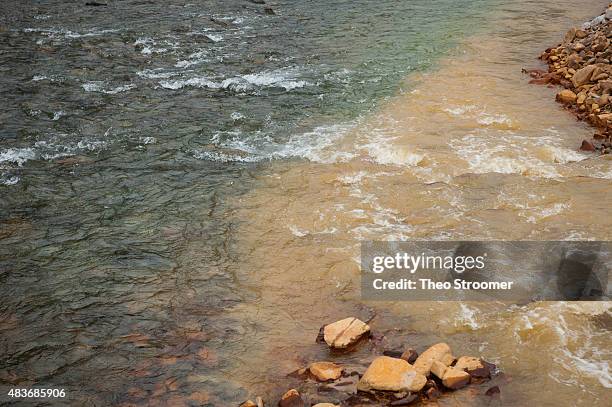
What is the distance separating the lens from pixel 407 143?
909 cm

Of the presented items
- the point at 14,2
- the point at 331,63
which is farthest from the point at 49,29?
the point at 331,63

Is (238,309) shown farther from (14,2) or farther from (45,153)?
(14,2)

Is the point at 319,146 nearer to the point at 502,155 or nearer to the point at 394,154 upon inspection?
the point at 394,154

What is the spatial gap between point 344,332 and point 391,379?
769mm

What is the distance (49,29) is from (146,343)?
458 inches

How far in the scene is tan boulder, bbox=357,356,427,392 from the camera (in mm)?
4695

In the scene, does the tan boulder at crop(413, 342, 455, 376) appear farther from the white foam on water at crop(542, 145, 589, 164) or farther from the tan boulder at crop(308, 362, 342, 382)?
the white foam on water at crop(542, 145, 589, 164)

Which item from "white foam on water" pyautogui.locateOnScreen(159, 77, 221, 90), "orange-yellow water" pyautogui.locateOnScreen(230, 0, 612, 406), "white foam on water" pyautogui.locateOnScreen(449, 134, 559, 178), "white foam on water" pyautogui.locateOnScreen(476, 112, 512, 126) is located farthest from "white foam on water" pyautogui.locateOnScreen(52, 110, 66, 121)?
"white foam on water" pyautogui.locateOnScreen(476, 112, 512, 126)

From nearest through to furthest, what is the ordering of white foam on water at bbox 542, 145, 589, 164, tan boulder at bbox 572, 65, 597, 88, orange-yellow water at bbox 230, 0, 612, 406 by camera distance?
orange-yellow water at bbox 230, 0, 612, 406
white foam on water at bbox 542, 145, 589, 164
tan boulder at bbox 572, 65, 597, 88

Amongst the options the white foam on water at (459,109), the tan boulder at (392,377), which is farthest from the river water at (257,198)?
the tan boulder at (392,377)

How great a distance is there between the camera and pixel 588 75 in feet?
35.0

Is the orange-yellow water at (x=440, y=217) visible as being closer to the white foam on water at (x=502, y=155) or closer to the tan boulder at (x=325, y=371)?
the white foam on water at (x=502, y=155)

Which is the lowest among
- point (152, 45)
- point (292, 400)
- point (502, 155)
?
point (292, 400)

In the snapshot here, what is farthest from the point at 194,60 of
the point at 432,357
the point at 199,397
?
the point at 432,357
